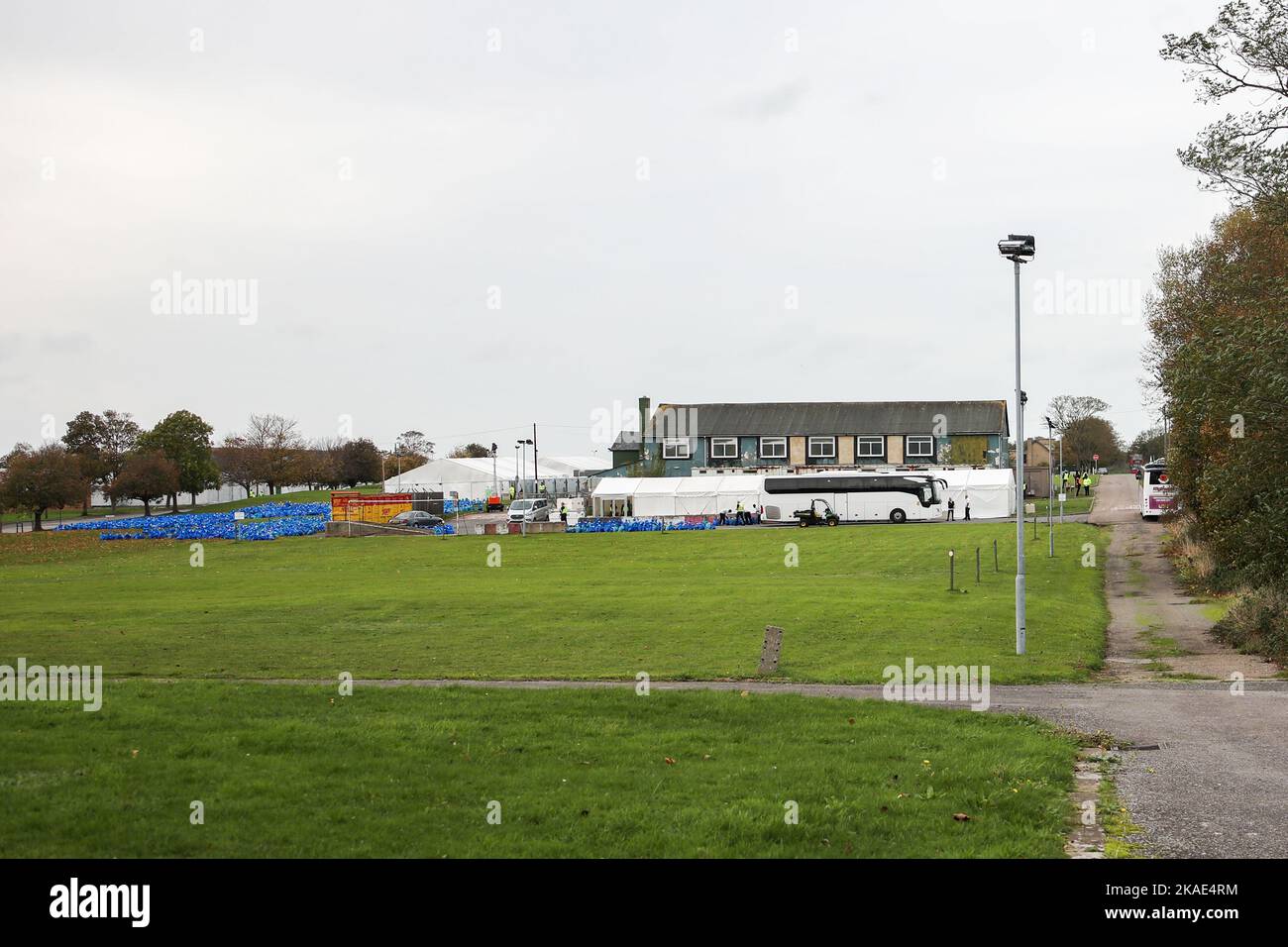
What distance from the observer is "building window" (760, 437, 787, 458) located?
11275 cm

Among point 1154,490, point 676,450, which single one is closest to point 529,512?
point 676,450

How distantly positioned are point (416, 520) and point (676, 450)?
1468 inches

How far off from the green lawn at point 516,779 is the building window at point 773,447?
98.2m

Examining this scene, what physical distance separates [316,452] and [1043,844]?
493 ft

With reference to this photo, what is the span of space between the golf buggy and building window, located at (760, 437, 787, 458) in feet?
99.3

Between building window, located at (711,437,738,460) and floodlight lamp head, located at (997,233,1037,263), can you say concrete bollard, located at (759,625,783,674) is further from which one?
building window, located at (711,437,738,460)

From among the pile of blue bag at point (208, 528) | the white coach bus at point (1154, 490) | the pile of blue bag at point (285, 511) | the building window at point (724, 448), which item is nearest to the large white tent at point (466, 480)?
the building window at point (724, 448)

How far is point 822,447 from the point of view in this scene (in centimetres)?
11169

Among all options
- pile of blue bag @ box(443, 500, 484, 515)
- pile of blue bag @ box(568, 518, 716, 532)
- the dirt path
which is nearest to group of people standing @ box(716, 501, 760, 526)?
pile of blue bag @ box(568, 518, 716, 532)

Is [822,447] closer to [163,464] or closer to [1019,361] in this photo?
[163,464]

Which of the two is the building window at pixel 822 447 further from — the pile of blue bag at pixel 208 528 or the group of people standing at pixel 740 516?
the pile of blue bag at pixel 208 528

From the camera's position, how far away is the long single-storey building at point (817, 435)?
108 meters

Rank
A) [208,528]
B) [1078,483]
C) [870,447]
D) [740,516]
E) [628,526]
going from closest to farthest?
[628,526] < [208,528] < [740,516] < [1078,483] < [870,447]

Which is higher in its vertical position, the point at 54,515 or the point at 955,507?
the point at 955,507
